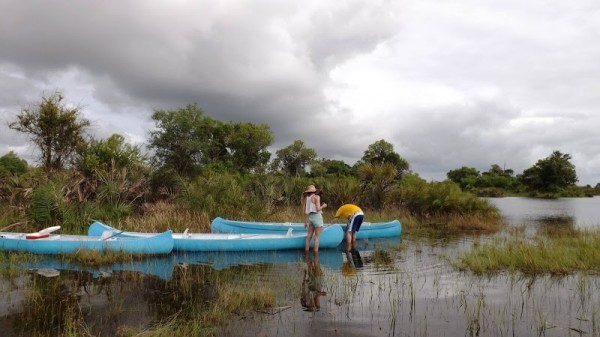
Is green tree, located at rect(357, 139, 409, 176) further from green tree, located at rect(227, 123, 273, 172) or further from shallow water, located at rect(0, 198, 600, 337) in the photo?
shallow water, located at rect(0, 198, 600, 337)

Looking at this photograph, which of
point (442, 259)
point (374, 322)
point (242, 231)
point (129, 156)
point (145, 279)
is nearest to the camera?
point (374, 322)

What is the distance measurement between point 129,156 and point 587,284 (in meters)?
19.0

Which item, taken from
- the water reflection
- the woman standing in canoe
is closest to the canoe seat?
the woman standing in canoe

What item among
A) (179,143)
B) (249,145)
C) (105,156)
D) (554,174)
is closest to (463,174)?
(554,174)

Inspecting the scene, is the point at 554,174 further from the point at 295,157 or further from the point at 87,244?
the point at 87,244

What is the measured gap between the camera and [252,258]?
12.3 metres

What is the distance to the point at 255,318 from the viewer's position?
6770mm

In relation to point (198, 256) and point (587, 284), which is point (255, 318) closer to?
point (198, 256)

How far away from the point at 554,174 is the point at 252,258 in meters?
86.7

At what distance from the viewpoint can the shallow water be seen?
6434mm

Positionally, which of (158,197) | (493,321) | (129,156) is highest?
(129,156)

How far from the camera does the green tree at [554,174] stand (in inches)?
3214

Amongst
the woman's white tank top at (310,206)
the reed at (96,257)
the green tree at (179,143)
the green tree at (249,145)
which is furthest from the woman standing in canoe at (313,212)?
the green tree at (249,145)

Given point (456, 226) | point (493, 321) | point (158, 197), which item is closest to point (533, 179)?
point (456, 226)
